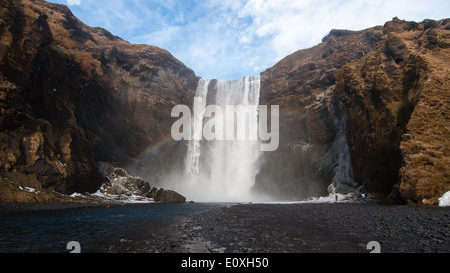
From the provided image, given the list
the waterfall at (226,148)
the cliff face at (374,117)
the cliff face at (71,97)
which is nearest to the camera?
the cliff face at (374,117)

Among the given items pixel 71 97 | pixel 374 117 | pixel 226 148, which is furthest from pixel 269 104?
pixel 71 97

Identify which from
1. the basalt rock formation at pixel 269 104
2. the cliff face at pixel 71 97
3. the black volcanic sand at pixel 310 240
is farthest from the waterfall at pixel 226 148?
the black volcanic sand at pixel 310 240

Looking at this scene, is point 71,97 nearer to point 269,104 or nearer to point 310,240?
point 269,104

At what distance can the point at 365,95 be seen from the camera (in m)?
26.6

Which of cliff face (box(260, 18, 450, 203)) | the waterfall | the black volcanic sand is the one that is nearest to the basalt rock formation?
cliff face (box(260, 18, 450, 203))

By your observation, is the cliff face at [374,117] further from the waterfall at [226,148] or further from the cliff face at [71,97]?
the cliff face at [71,97]

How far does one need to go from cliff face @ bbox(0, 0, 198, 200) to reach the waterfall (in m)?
7.48

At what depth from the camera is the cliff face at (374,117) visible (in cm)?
1786

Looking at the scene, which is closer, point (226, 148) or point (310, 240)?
point (310, 240)

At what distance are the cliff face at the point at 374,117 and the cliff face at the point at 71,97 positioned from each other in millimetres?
29184

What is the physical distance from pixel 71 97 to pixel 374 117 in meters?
41.5

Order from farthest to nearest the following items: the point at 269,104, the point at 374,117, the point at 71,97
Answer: the point at 269,104
the point at 71,97
the point at 374,117

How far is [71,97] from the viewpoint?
36.7 meters

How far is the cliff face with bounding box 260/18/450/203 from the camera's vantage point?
17.9 metres
